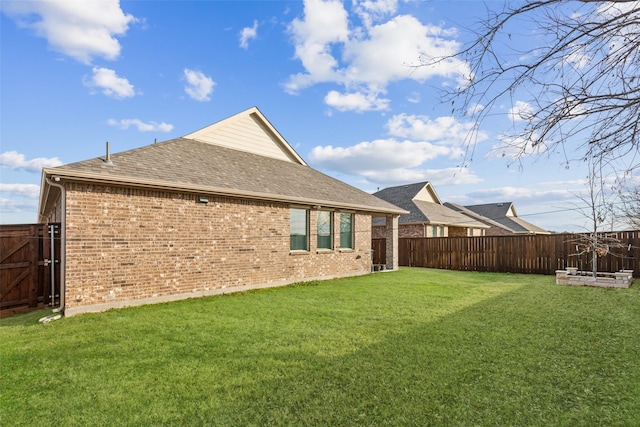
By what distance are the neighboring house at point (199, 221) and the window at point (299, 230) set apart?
0.04 metres

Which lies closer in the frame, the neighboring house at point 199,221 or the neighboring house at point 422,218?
the neighboring house at point 199,221

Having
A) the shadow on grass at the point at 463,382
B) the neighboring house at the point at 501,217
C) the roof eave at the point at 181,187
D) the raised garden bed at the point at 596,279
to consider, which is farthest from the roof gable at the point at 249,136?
the neighboring house at the point at 501,217

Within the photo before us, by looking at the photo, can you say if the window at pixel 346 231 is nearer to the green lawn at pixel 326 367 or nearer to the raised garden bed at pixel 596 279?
the green lawn at pixel 326 367

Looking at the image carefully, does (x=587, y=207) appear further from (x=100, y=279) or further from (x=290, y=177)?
(x=100, y=279)

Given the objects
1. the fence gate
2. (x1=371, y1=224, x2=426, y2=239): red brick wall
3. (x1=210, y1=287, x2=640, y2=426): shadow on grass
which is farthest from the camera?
(x1=371, y1=224, x2=426, y2=239): red brick wall

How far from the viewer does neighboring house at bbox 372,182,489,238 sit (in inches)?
853

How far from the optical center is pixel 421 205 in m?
23.8

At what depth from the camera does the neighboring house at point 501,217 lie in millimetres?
33125

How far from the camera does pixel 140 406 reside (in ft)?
10.5

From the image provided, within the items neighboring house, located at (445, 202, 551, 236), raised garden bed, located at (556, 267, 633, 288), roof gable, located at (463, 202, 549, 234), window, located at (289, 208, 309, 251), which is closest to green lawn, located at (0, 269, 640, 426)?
raised garden bed, located at (556, 267, 633, 288)

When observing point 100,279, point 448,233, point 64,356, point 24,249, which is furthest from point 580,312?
point 448,233

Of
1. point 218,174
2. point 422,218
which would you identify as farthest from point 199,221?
point 422,218

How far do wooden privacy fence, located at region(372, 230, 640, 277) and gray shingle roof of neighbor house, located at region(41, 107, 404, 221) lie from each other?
4630mm

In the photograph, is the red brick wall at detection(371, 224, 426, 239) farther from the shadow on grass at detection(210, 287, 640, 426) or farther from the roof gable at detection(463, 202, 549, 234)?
the roof gable at detection(463, 202, 549, 234)
